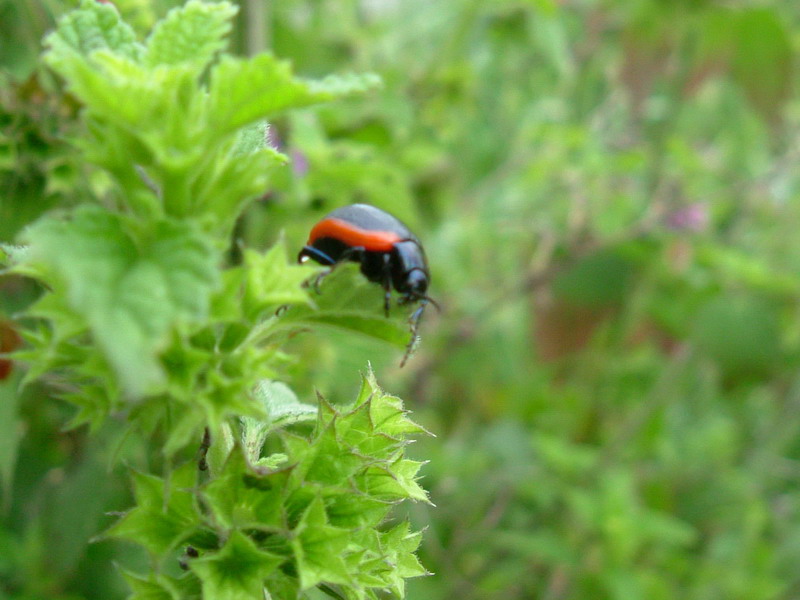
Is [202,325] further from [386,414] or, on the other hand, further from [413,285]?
[413,285]

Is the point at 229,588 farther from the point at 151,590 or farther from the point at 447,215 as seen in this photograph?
the point at 447,215

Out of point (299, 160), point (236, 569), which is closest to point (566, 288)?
point (299, 160)

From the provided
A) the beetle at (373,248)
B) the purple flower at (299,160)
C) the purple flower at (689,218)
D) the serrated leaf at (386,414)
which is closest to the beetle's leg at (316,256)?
the beetle at (373,248)

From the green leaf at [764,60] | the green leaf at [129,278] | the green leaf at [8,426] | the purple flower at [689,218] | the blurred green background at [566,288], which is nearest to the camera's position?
the green leaf at [129,278]

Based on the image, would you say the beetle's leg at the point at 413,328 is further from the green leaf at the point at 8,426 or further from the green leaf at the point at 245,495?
the green leaf at the point at 8,426

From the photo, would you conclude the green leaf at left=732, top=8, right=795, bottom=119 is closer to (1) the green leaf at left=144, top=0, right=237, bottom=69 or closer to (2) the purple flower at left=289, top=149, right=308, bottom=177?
(2) the purple flower at left=289, top=149, right=308, bottom=177

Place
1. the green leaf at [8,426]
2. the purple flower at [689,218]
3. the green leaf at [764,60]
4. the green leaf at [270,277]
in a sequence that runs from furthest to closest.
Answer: the purple flower at [689,218] → the green leaf at [764,60] → the green leaf at [8,426] → the green leaf at [270,277]
